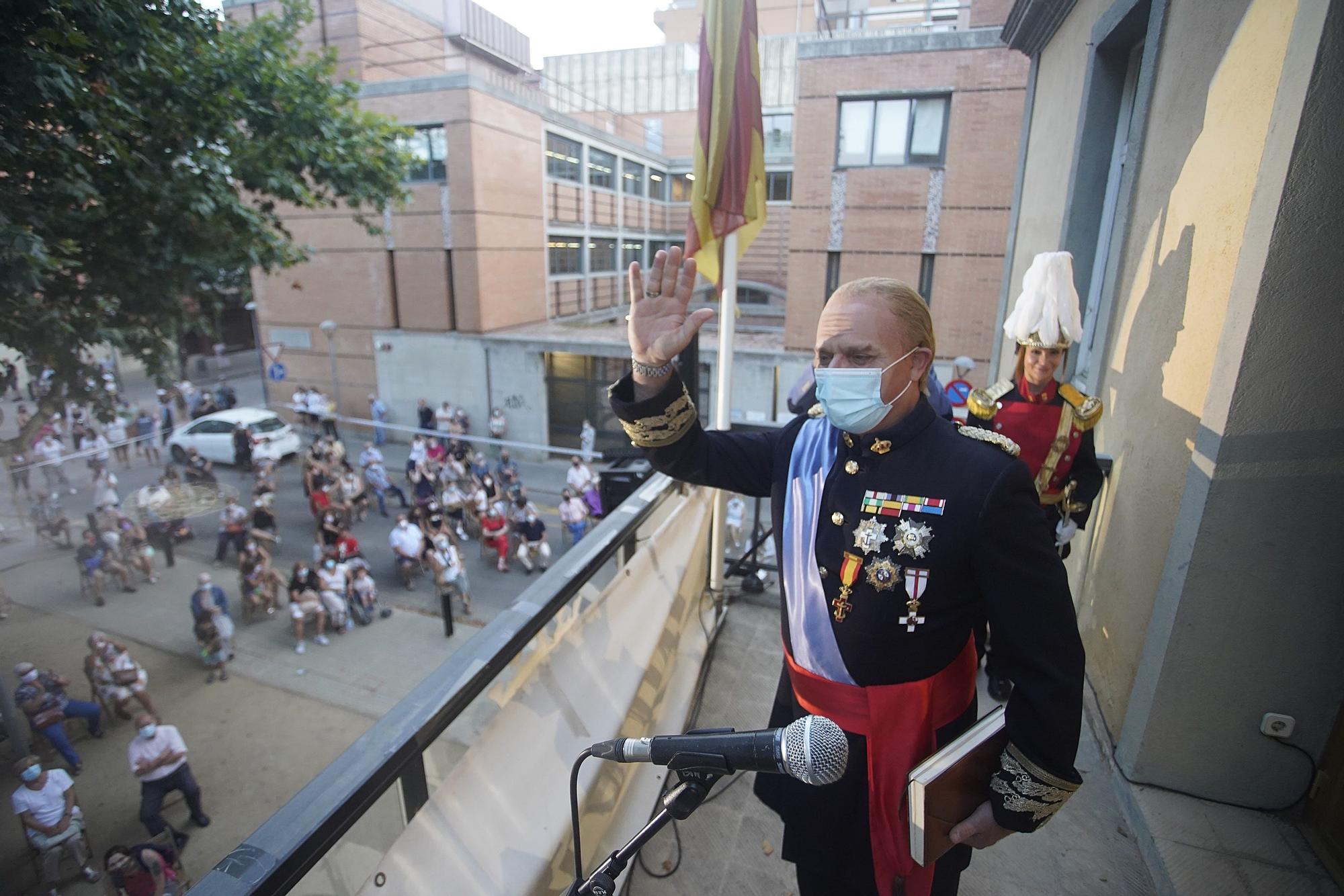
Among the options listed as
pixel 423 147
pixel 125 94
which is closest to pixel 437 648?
pixel 125 94

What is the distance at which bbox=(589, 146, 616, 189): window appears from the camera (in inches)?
1038

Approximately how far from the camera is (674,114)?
134 feet

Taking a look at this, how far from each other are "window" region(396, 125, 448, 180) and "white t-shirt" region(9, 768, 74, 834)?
17.3 m

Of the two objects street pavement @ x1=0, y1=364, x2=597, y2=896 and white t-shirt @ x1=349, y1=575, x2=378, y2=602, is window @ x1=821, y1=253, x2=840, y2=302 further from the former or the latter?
white t-shirt @ x1=349, y1=575, x2=378, y2=602

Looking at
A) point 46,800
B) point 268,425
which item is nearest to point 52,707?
point 46,800

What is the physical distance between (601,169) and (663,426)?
27.7 m

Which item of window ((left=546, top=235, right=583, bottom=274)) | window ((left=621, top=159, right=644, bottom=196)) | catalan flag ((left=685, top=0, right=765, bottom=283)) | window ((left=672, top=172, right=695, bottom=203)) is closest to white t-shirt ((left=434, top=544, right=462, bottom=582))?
catalan flag ((left=685, top=0, right=765, bottom=283))

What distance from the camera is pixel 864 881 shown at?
1785mm

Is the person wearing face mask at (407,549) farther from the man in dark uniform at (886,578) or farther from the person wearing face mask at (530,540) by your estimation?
the man in dark uniform at (886,578)

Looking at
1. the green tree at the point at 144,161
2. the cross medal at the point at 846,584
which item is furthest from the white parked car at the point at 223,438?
the cross medal at the point at 846,584

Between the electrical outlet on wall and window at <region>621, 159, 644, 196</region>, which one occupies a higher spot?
window at <region>621, 159, 644, 196</region>

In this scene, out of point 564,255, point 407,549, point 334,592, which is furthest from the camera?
point 564,255

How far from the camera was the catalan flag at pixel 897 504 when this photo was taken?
156cm

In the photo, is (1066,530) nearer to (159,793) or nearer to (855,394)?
(855,394)
